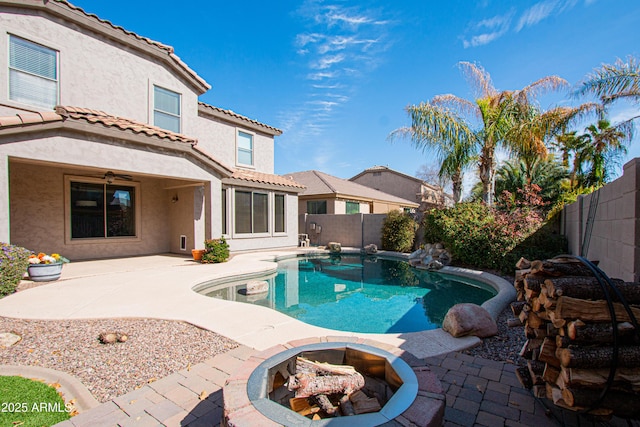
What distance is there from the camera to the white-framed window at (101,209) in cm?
1078

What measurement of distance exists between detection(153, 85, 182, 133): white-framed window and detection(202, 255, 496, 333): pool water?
7351 millimetres

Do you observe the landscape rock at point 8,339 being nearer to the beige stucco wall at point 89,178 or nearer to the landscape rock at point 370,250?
the beige stucco wall at point 89,178

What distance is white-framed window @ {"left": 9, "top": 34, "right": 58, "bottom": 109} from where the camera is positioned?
846 cm

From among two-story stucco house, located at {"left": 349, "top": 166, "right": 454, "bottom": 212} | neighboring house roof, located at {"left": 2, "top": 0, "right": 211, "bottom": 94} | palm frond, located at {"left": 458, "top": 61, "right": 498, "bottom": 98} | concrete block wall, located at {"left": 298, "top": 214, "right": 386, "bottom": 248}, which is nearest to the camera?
neighboring house roof, located at {"left": 2, "top": 0, "right": 211, "bottom": 94}

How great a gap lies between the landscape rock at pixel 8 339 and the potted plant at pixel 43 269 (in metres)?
4.12

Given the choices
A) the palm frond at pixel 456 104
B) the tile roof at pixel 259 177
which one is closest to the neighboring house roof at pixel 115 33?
the tile roof at pixel 259 177

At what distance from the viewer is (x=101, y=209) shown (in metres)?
11.5

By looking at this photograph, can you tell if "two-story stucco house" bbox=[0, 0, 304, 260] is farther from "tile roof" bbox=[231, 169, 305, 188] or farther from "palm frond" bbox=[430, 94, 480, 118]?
"palm frond" bbox=[430, 94, 480, 118]

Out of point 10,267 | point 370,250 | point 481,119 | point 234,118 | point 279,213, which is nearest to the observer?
point 10,267

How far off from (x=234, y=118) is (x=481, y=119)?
1156 cm

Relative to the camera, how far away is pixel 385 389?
276cm

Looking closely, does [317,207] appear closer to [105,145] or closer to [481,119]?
[481,119]

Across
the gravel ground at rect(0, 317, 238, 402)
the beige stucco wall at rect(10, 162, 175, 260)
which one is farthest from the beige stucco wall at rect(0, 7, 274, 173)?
the gravel ground at rect(0, 317, 238, 402)

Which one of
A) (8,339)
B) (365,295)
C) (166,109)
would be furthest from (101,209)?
(365,295)
